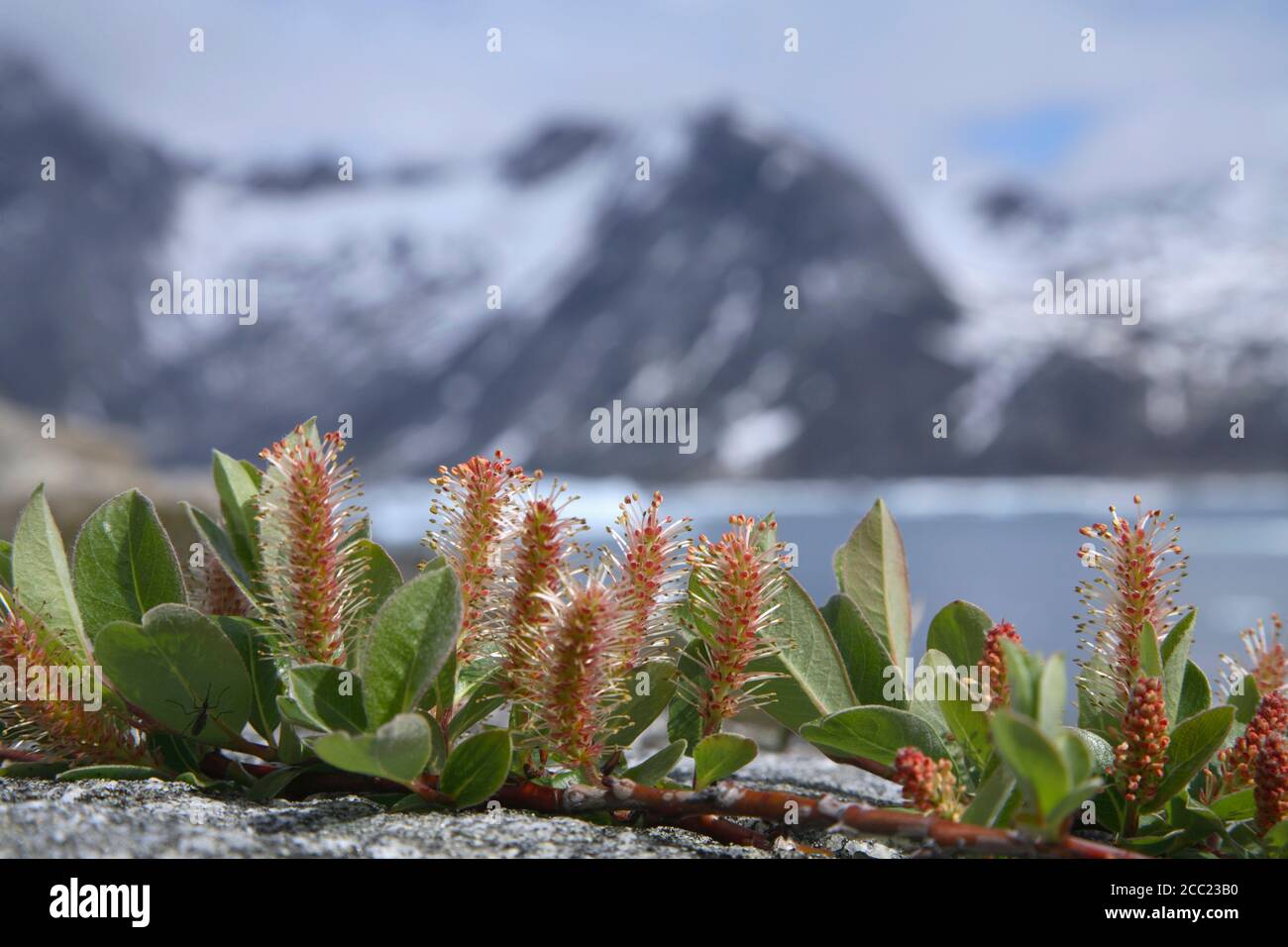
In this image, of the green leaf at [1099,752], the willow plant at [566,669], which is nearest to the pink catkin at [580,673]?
the willow plant at [566,669]

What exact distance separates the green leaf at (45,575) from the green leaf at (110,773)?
0.41 feet

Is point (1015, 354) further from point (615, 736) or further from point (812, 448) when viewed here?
point (615, 736)

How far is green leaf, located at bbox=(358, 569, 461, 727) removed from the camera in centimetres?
90

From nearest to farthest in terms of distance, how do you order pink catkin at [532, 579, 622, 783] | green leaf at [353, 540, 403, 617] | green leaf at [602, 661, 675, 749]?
pink catkin at [532, 579, 622, 783] < green leaf at [602, 661, 675, 749] < green leaf at [353, 540, 403, 617]

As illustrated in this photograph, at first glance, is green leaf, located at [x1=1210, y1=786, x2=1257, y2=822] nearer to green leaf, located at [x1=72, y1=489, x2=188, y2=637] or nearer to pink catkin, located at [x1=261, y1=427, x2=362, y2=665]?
pink catkin, located at [x1=261, y1=427, x2=362, y2=665]

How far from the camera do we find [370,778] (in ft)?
3.41

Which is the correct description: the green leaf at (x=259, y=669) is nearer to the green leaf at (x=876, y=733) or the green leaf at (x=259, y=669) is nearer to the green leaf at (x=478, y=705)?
the green leaf at (x=478, y=705)

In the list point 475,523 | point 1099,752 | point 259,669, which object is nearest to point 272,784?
point 259,669

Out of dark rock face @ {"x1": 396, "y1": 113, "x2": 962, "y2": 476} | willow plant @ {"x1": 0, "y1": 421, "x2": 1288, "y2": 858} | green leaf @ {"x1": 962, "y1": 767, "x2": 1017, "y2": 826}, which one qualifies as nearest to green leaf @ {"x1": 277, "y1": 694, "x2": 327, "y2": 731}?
willow plant @ {"x1": 0, "y1": 421, "x2": 1288, "y2": 858}

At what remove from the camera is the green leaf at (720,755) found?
91cm

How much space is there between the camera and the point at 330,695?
946 mm

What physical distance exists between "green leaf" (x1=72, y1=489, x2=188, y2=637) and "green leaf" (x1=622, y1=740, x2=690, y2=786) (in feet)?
1.80
